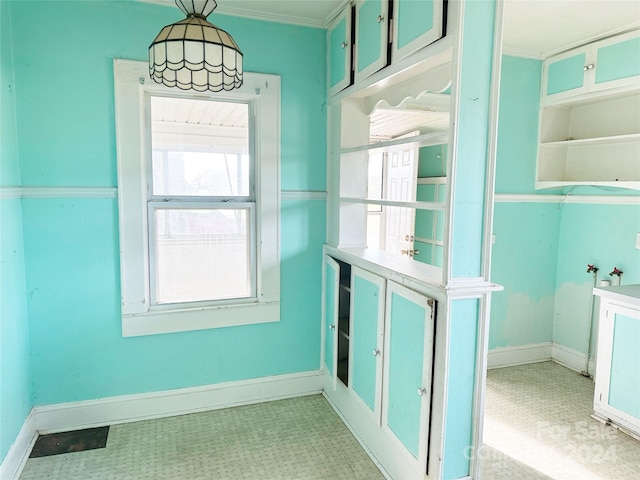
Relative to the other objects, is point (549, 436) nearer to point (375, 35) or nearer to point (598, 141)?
point (598, 141)

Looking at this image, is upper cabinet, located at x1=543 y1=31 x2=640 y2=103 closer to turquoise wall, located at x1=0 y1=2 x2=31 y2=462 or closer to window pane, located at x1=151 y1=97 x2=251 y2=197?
window pane, located at x1=151 y1=97 x2=251 y2=197

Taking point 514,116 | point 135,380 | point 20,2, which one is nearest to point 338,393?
point 135,380

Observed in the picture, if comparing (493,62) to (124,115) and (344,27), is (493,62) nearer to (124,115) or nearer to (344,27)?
(344,27)

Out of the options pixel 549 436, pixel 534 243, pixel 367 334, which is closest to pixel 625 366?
pixel 549 436

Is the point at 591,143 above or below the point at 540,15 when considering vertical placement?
below

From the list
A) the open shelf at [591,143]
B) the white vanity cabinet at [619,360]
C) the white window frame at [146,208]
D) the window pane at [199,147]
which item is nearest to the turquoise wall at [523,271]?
the open shelf at [591,143]

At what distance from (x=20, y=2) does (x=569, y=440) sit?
4027 millimetres

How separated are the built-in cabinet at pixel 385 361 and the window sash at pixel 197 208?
0.55 m

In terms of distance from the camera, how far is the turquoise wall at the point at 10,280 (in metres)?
2.13

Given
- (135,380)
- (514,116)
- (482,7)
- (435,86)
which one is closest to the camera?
(482,7)

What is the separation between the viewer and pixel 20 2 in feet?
7.65

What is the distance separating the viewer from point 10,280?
223 centimetres

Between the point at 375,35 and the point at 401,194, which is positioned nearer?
the point at 375,35

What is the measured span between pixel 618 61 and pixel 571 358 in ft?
7.54
